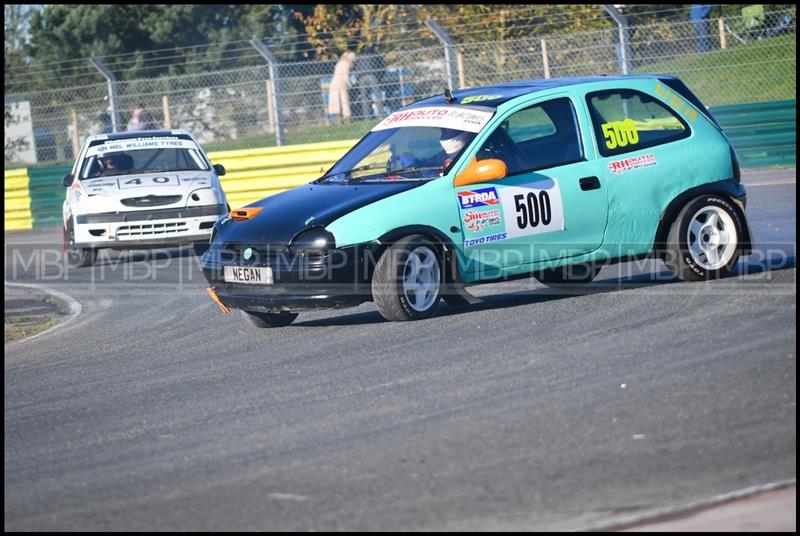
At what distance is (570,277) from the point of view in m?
10.7

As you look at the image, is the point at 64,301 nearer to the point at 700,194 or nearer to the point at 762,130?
the point at 700,194

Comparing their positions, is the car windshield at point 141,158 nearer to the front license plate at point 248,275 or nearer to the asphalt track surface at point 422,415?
the asphalt track surface at point 422,415

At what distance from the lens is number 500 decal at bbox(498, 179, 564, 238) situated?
30.5ft

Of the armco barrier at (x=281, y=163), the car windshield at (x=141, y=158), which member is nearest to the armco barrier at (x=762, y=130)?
the armco barrier at (x=281, y=163)

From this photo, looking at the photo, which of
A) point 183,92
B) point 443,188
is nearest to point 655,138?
point 443,188

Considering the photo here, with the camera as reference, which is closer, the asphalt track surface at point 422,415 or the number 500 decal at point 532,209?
the asphalt track surface at point 422,415

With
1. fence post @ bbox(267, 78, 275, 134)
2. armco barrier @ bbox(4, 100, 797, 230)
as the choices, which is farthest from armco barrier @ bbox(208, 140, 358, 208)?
fence post @ bbox(267, 78, 275, 134)

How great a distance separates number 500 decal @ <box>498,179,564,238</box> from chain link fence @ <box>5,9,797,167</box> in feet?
36.2

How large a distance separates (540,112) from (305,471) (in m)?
4.90

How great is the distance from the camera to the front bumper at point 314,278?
883 centimetres

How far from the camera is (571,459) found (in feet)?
17.7

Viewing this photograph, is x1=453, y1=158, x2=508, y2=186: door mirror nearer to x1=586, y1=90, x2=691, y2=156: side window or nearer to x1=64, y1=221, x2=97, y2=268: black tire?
x1=586, y1=90, x2=691, y2=156: side window

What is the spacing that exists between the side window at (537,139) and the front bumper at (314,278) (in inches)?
49.9

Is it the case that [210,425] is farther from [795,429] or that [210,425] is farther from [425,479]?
[795,429]
